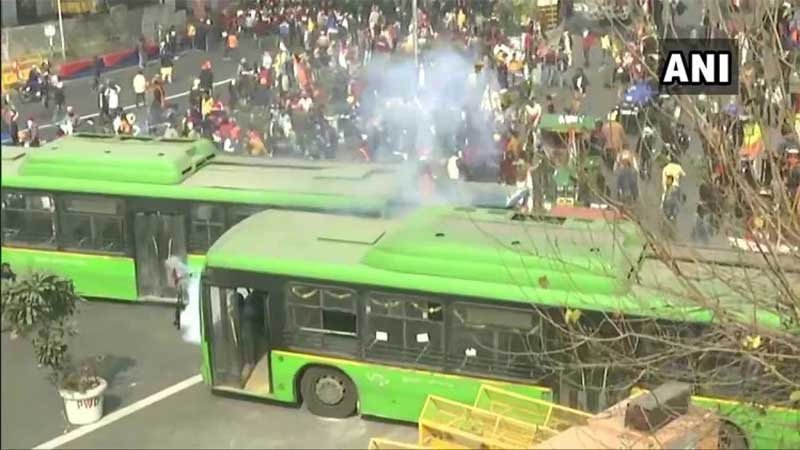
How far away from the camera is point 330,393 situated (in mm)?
4688

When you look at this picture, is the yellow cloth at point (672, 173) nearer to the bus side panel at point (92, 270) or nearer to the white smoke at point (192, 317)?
the white smoke at point (192, 317)

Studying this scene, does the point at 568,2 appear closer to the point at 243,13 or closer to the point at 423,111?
the point at 423,111

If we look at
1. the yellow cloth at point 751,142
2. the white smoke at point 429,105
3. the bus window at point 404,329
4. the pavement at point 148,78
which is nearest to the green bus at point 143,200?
the pavement at point 148,78

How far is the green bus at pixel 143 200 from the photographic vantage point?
4.79 meters

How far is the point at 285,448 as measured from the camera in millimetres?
4453

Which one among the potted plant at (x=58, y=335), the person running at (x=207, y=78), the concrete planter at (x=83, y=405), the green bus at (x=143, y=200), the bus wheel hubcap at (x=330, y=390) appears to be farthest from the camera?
the person running at (x=207, y=78)

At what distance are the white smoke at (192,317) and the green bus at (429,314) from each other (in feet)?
0.08

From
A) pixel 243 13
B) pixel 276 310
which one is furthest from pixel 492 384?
pixel 243 13

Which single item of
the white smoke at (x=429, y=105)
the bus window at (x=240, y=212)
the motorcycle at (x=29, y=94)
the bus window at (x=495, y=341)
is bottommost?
the bus window at (x=495, y=341)

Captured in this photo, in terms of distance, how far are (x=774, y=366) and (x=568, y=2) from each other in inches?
102

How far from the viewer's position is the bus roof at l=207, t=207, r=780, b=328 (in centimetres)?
439

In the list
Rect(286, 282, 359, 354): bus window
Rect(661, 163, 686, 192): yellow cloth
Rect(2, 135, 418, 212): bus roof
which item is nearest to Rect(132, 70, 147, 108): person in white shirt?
Rect(2, 135, 418, 212): bus roof

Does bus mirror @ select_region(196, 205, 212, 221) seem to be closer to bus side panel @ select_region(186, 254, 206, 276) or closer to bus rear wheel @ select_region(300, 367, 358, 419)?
bus side panel @ select_region(186, 254, 206, 276)

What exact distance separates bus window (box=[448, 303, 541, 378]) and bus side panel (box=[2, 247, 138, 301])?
1.32 metres
